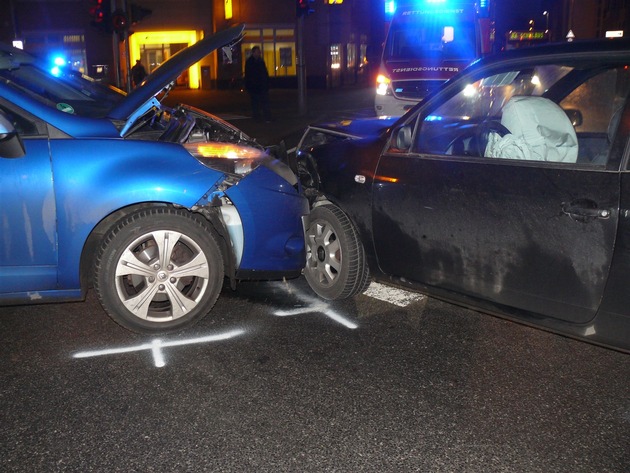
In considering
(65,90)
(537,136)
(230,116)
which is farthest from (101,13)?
(537,136)

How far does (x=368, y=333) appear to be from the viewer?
14.2ft

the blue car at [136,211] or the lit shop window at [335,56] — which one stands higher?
the lit shop window at [335,56]

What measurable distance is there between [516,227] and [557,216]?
0.25 meters

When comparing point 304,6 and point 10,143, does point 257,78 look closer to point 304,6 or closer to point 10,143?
point 304,6

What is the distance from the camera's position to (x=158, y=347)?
416 centimetres

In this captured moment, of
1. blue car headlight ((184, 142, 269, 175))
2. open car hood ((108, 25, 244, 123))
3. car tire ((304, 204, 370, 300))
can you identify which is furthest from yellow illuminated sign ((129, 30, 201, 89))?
blue car headlight ((184, 142, 269, 175))

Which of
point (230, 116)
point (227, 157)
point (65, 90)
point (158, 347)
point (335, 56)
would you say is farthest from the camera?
point (335, 56)

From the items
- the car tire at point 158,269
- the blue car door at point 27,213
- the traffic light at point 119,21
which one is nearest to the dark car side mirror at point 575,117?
the car tire at point 158,269

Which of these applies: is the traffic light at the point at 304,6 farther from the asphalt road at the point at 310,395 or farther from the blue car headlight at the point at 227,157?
the asphalt road at the point at 310,395

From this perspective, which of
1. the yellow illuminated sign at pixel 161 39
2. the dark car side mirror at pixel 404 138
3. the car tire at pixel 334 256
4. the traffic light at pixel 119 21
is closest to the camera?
the dark car side mirror at pixel 404 138

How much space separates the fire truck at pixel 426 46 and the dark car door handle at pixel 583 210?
9.70 meters

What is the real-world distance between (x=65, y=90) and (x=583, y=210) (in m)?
3.93

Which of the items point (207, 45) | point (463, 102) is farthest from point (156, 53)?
point (207, 45)

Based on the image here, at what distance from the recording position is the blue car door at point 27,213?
154 inches
